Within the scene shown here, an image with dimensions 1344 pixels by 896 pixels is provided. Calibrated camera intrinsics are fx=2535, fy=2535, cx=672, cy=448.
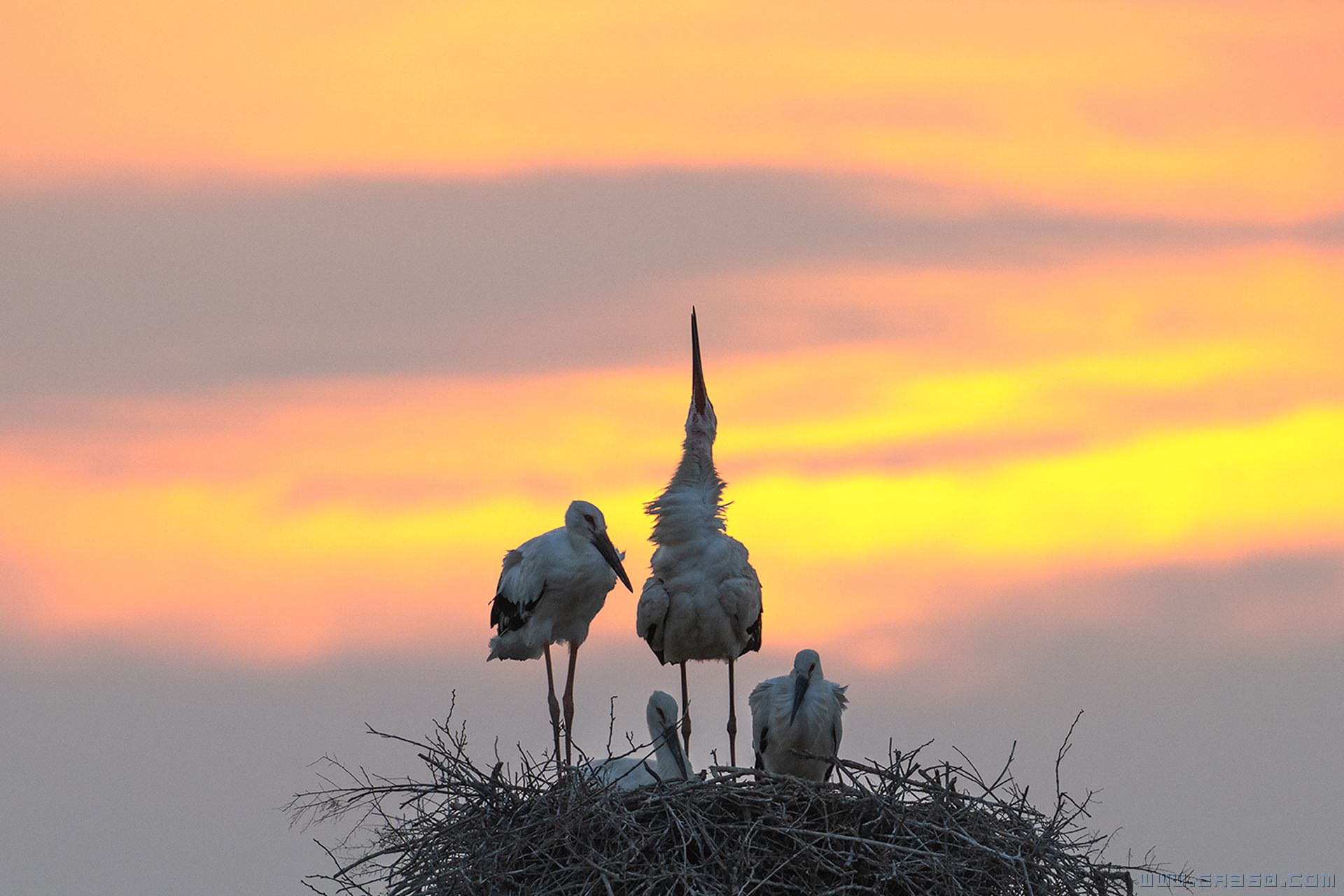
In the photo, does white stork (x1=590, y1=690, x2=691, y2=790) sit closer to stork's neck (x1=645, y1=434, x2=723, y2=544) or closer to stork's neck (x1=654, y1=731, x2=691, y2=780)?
stork's neck (x1=654, y1=731, x2=691, y2=780)

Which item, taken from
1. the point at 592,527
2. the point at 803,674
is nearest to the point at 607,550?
the point at 592,527

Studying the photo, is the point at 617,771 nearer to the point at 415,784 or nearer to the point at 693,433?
the point at 415,784

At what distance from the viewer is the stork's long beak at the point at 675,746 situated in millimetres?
13047

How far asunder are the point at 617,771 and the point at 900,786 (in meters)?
1.59

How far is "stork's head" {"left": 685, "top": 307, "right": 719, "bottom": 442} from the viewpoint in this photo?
607 inches

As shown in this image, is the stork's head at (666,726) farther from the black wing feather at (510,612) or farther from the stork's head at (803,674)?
the black wing feather at (510,612)

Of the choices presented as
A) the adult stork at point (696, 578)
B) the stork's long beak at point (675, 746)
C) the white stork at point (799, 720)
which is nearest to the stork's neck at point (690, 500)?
the adult stork at point (696, 578)

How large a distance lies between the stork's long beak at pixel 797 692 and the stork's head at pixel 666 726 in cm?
69

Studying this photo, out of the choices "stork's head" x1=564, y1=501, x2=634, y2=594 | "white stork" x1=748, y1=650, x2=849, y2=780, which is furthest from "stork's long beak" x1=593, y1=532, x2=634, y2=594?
"white stork" x1=748, y1=650, x2=849, y2=780

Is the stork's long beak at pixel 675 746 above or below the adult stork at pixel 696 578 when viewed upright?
below

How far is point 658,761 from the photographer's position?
522 inches

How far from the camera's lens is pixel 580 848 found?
11.7 metres

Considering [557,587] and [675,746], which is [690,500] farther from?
[675,746]

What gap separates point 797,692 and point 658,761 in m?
1.01
